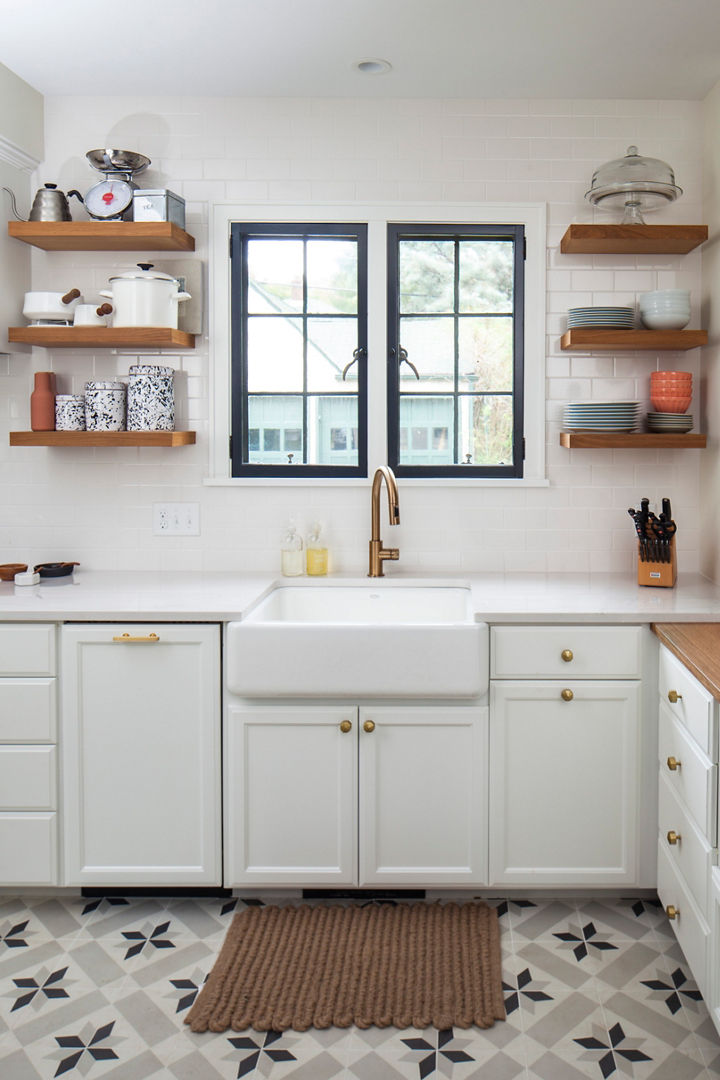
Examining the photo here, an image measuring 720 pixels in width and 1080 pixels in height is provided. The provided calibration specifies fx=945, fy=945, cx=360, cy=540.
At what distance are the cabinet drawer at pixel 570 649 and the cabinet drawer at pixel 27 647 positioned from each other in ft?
4.15

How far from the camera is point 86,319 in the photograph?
3.21 metres

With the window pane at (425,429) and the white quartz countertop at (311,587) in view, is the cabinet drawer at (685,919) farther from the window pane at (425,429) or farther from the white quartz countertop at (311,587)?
the window pane at (425,429)

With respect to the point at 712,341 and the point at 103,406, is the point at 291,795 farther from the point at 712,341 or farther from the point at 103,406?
the point at 712,341

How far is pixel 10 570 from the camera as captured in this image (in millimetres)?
3236

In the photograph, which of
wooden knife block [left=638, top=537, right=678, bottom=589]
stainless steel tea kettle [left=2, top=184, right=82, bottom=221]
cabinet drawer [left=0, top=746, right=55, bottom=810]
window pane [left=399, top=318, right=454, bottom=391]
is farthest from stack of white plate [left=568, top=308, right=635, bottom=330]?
cabinet drawer [left=0, top=746, right=55, bottom=810]

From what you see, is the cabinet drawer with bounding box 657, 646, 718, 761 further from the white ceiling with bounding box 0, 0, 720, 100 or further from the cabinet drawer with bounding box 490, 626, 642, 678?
the white ceiling with bounding box 0, 0, 720, 100

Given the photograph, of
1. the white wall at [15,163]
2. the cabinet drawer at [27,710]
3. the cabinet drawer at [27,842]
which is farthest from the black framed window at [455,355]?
the cabinet drawer at [27,842]

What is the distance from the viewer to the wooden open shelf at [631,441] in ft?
10.4

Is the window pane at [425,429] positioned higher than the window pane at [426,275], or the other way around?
the window pane at [426,275]

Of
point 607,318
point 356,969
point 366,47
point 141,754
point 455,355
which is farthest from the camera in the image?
point 455,355

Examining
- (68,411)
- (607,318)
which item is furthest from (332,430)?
(607,318)

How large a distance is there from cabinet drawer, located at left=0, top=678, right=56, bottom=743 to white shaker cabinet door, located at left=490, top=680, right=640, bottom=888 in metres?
1.27

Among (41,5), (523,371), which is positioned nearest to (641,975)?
(523,371)

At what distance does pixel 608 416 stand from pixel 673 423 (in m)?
0.22
